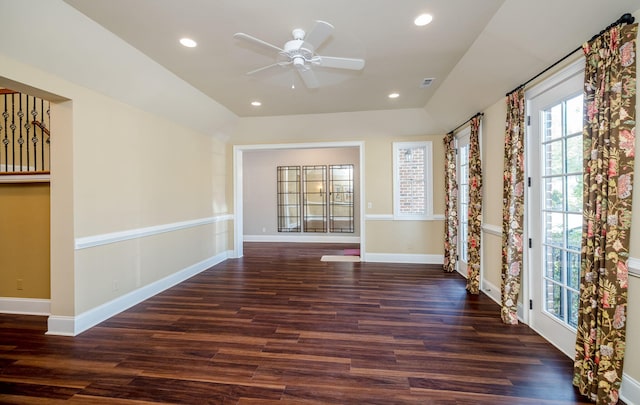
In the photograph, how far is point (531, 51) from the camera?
8.26 feet

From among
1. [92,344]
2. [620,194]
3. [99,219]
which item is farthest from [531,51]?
[92,344]

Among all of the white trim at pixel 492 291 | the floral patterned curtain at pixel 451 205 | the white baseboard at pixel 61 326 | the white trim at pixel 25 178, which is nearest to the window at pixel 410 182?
the floral patterned curtain at pixel 451 205

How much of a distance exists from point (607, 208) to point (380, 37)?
2.35 meters

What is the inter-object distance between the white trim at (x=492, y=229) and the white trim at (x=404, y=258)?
186 centimetres

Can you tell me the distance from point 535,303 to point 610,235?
56.0 inches

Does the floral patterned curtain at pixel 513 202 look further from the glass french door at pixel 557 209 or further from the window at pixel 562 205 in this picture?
the window at pixel 562 205

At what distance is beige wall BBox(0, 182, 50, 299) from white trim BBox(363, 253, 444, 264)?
16.6 ft

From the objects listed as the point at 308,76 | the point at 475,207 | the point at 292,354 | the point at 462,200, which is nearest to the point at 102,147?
the point at 308,76

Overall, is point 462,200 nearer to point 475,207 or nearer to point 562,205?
point 475,207

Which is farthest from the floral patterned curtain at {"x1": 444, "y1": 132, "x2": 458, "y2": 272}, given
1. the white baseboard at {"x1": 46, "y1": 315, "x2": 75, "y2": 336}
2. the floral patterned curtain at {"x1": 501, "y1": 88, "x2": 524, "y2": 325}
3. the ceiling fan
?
the white baseboard at {"x1": 46, "y1": 315, "x2": 75, "y2": 336}

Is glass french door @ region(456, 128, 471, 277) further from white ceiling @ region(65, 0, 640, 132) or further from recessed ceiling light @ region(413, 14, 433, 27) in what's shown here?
recessed ceiling light @ region(413, 14, 433, 27)

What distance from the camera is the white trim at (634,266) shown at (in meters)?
1.77

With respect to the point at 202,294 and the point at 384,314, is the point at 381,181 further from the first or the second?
the point at 202,294

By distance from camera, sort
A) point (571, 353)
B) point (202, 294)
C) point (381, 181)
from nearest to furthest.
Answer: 1. point (571, 353)
2. point (202, 294)
3. point (381, 181)
